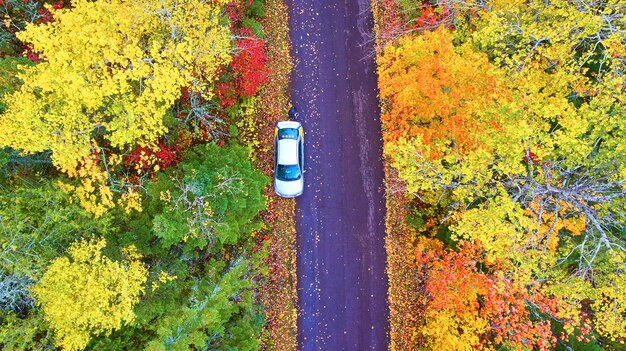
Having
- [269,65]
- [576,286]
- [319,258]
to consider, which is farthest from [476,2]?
[319,258]

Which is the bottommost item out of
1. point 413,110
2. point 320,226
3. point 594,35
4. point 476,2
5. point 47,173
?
point 320,226

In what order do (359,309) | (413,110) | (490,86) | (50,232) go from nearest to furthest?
1. (50,232)
2. (490,86)
3. (413,110)
4. (359,309)

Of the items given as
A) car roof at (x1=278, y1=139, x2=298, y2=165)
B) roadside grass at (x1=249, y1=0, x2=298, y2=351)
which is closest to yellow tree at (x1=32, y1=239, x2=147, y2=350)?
roadside grass at (x1=249, y1=0, x2=298, y2=351)

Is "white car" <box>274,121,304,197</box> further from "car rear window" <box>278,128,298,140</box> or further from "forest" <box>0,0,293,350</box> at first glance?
"forest" <box>0,0,293,350</box>

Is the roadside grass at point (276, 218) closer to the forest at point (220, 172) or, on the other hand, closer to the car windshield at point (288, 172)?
the car windshield at point (288, 172)

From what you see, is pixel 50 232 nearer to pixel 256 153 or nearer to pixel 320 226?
pixel 256 153

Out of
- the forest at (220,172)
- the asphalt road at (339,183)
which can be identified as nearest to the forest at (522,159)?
the forest at (220,172)
